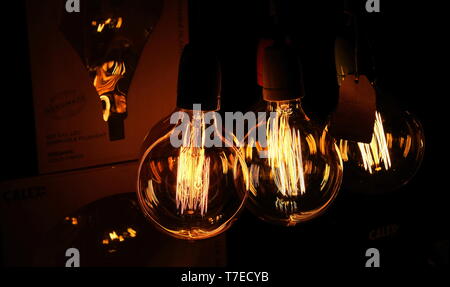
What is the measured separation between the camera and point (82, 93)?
112 centimetres

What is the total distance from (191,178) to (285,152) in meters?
0.16

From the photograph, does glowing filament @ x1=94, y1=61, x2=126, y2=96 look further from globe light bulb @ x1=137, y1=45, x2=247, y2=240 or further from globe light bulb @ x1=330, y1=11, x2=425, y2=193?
globe light bulb @ x1=330, y1=11, x2=425, y2=193

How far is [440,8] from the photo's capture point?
1.33 meters

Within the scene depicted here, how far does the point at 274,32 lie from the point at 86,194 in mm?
532

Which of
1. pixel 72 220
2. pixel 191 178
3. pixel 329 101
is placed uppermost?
pixel 329 101

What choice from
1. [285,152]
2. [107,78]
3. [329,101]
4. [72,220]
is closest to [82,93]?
[107,78]

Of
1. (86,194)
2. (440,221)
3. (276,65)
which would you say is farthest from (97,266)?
(440,221)

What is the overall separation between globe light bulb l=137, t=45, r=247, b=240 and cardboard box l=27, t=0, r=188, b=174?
0.84 ft

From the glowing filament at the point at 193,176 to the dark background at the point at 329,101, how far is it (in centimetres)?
28

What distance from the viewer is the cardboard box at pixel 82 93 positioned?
1.07 m

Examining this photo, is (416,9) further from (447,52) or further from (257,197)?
(257,197)

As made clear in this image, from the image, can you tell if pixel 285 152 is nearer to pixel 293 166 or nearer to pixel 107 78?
pixel 293 166

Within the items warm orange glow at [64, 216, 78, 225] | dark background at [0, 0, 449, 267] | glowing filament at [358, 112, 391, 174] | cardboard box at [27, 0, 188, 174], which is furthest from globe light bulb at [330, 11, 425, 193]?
warm orange glow at [64, 216, 78, 225]

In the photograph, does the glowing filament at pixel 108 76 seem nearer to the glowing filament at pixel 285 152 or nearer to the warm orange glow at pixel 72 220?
the warm orange glow at pixel 72 220
